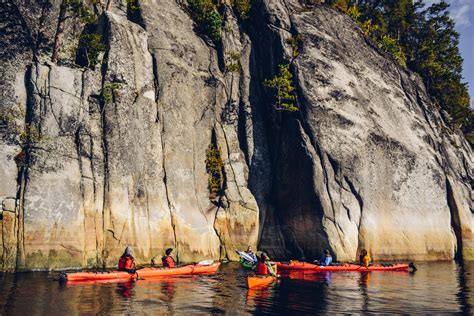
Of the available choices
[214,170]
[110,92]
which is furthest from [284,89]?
[110,92]

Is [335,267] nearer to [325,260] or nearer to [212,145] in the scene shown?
[325,260]

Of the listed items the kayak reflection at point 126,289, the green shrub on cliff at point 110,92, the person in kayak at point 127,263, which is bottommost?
the kayak reflection at point 126,289

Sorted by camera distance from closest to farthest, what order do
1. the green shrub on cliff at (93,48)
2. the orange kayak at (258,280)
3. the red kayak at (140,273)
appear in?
the orange kayak at (258,280) → the red kayak at (140,273) → the green shrub on cliff at (93,48)

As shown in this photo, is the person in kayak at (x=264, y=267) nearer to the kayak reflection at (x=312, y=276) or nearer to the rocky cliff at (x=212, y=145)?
the kayak reflection at (x=312, y=276)

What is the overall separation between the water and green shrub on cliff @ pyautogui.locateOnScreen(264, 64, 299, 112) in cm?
1419

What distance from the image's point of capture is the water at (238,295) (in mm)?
17016

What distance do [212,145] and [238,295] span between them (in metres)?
17.8

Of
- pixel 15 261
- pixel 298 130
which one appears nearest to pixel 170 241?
pixel 15 261

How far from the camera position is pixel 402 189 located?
36.0 metres

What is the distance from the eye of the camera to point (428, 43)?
52406 millimetres

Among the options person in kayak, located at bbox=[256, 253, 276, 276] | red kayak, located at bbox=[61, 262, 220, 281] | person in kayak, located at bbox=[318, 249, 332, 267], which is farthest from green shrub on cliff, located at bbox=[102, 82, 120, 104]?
person in kayak, located at bbox=[318, 249, 332, 267]

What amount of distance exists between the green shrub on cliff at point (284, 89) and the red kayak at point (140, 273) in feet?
46.8

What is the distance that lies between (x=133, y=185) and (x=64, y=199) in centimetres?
466

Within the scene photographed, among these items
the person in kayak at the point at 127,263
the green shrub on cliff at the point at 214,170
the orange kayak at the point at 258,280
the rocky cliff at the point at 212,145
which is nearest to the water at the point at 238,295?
the orange kayak at the point at 258,280
